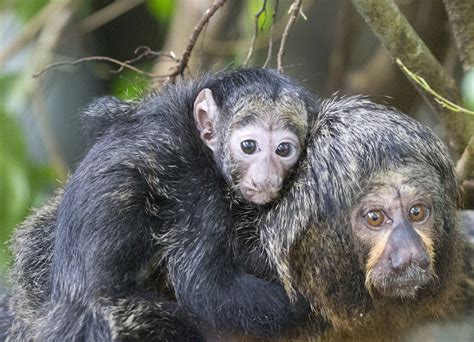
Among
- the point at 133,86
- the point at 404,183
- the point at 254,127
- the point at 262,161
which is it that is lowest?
the point at 404,183

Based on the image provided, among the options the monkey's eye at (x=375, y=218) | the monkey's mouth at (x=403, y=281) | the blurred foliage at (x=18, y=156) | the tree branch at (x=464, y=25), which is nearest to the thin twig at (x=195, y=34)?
the blurred foliage at (x=18, y=156)

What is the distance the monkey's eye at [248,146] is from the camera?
3.22 meters

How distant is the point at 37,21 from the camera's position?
5855 mm

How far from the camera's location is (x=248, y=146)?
127 inches

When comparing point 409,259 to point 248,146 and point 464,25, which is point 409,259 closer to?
point 248,146

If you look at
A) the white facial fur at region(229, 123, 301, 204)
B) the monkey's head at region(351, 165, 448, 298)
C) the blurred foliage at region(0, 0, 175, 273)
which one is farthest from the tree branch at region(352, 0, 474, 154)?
the blurred foliage at region(0, 0, 175, 273)

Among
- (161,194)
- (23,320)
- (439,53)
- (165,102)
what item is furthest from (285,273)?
(439,53)

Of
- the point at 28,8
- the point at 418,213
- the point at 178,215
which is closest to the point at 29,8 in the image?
the point at 28,8

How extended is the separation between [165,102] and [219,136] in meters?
0.27

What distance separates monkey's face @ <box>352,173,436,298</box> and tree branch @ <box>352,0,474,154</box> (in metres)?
0.85

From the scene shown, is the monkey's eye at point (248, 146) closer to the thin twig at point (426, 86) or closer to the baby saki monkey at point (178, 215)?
the baby saki monkey at point (178, 215)

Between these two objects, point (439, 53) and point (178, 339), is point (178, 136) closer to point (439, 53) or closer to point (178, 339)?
point (178, 339)

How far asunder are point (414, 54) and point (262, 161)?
0.91 metres

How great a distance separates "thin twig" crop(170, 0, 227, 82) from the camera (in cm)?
354
